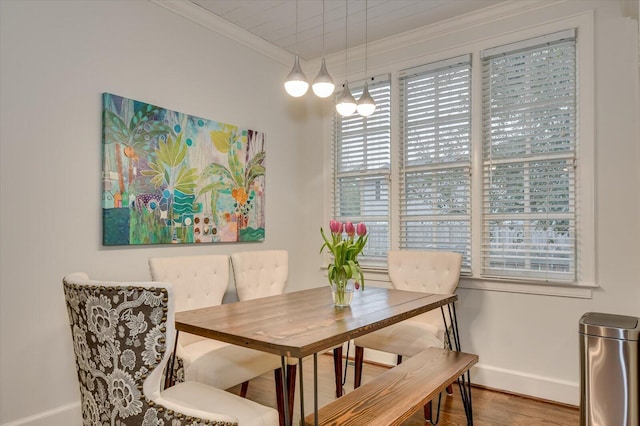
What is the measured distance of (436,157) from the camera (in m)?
3.50

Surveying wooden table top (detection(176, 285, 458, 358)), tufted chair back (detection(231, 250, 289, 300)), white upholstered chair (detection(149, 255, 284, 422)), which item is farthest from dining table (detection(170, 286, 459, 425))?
tufted chair back (detection(231, 250, 289, 300))

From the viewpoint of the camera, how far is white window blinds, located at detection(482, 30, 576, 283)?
9.53 feet

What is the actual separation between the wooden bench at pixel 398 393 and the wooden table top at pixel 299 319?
342 millimetres

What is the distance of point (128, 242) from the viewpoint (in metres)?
2.75

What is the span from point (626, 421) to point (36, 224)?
3.16 meters

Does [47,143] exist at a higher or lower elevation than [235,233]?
higher

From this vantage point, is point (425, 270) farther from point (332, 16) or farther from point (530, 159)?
point (332, 16)

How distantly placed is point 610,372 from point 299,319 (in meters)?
1.47

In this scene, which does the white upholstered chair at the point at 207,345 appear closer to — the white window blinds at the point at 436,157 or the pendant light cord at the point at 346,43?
the white window blinds at the point at 436,157

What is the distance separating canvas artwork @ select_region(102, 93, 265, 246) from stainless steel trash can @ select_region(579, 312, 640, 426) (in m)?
2.53

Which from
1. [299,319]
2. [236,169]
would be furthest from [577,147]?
[236,169]

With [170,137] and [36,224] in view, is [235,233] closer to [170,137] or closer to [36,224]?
[170,137]

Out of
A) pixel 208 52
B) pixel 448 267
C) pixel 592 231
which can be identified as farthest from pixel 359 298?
pixel 208 52

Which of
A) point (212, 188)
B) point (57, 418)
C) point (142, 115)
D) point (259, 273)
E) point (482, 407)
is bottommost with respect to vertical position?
point (482, 407)
